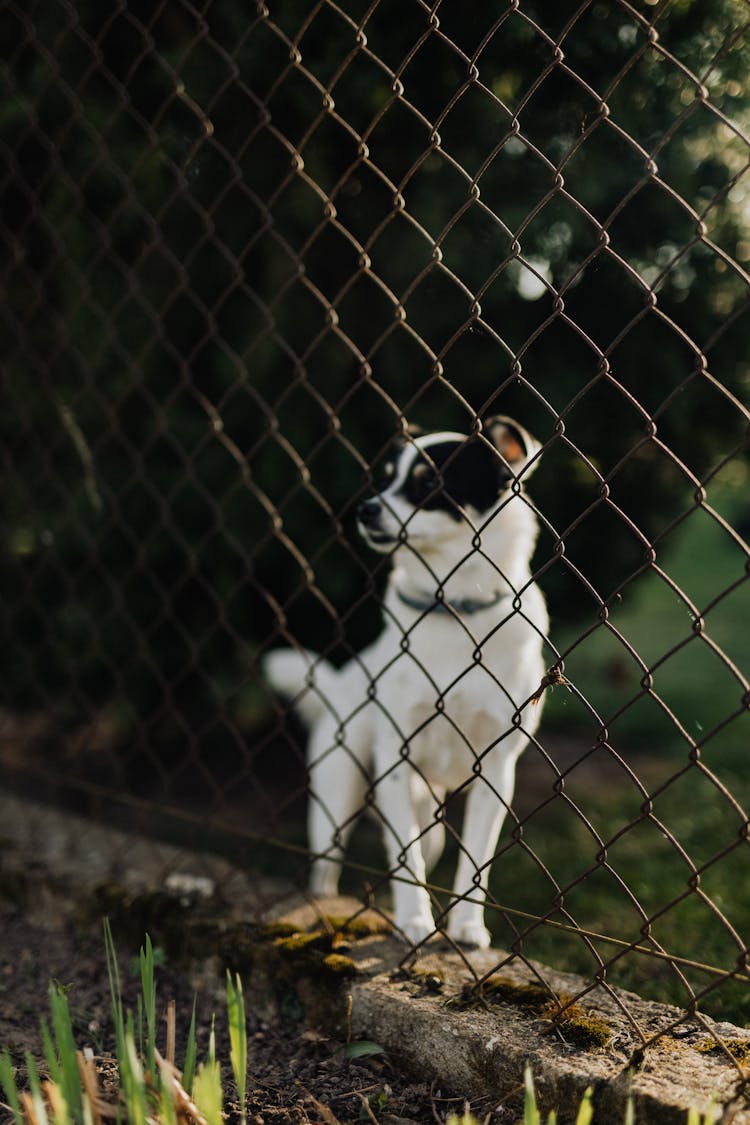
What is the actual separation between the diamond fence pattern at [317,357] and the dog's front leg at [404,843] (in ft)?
0.40

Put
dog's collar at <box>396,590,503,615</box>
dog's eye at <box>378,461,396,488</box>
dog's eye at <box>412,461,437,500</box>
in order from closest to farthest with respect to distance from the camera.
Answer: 1. dog's collar at <box>396,590,503,615</box>
2. dog's eye at <box>412,461,437,500</box>
3. dog's eye at <box>378,461,396,488</box>

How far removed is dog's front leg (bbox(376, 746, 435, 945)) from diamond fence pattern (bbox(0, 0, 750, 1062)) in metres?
0.12

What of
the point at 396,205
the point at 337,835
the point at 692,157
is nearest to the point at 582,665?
the point at 692,157

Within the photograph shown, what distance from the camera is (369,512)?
2496mm

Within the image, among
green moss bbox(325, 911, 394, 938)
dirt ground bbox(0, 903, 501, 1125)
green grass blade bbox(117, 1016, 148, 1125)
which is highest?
green grass blade bbox(117, 1016, 148, 1125)

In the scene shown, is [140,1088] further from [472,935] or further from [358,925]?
[472,935]

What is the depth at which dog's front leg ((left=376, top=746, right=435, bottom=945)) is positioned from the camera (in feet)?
7.65

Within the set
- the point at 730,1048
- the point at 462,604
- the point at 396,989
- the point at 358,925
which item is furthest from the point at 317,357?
the point at 730,1048

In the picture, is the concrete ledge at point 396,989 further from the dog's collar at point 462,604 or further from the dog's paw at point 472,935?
the dog's collar at point 462,604

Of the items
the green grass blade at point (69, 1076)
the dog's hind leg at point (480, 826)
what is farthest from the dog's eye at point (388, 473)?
the green grass blade at point (69, 1076)

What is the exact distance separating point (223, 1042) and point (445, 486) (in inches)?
52.3

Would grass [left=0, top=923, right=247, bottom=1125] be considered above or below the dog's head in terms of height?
below

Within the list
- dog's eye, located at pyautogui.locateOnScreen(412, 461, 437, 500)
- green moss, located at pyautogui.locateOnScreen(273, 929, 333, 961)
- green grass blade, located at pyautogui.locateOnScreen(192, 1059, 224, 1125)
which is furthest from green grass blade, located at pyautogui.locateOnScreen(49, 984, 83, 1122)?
dog's eye, located at pyautogui.locateOnScreen(412, 461, 437, 500)

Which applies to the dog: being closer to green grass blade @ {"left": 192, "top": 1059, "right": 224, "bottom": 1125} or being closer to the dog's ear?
the dog's ear
